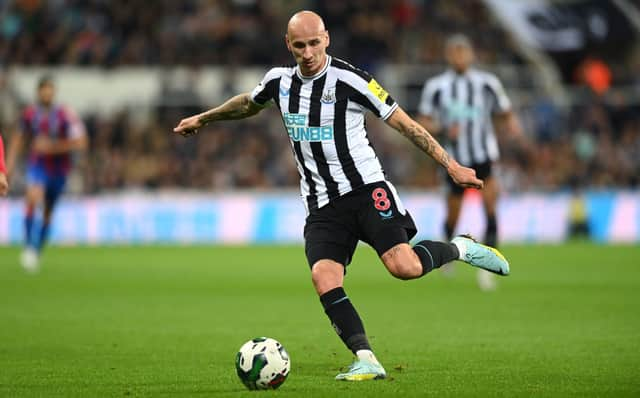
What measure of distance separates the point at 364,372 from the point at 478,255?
1.39 m

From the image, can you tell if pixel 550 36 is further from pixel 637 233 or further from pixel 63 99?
pixel 63 99

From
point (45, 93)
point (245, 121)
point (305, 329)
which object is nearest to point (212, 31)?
point (245, 121)

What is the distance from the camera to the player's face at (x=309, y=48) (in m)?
6.54

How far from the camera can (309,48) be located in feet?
21.5

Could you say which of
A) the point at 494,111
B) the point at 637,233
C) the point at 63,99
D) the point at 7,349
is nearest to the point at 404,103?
the point at 637,233

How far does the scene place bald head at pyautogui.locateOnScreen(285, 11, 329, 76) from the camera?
6508 mm

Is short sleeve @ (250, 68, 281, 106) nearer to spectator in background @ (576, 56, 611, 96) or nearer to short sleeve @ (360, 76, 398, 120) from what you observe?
short sleeve @ (360, 76, 398, 120)

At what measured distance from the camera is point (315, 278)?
6.67 m

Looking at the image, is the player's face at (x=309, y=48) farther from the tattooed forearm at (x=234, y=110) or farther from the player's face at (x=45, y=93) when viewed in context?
the player's face at (x=45, y=93)

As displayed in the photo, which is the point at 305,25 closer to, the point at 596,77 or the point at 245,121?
the point at 245,121

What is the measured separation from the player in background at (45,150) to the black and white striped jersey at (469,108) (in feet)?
16.1

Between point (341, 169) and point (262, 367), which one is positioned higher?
point (341, 169)

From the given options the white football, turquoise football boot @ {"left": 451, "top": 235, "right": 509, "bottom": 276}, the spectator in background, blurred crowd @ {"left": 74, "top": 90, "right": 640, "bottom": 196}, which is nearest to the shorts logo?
turquoise football boot @ {"left": 451, "top": 235, "right": 509, "bottom": 276}

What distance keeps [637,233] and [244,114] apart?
16460 millimetres
